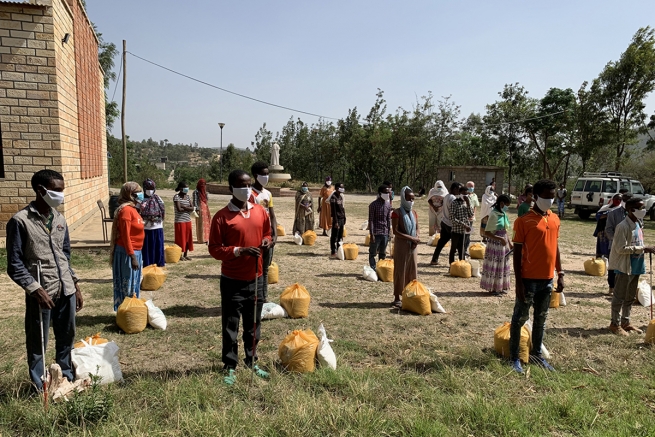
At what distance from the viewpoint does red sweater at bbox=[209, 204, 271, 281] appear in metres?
3.85

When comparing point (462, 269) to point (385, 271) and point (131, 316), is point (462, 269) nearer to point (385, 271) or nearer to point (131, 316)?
point (385, 271)

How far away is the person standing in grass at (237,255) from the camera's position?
387 cm

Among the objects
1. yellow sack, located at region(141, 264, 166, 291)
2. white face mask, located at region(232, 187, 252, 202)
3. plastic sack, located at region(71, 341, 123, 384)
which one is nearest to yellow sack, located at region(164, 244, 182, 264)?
yellow sack, located at region(141, 264, 166, 291)

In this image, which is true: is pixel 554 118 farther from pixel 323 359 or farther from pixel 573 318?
pixel 323 359

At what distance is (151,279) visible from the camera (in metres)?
7.23

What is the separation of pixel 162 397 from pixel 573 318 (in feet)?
18.0

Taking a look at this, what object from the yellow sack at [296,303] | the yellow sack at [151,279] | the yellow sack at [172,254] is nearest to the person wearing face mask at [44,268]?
the yellow sack at [296,303]

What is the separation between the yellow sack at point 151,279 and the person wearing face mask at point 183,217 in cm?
227

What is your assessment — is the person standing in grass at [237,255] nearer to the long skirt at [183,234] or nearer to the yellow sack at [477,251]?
the long skirt at [183,234]

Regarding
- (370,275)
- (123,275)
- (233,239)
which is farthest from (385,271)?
(233,239)

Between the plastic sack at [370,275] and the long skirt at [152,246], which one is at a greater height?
the long skirt at [152,246]

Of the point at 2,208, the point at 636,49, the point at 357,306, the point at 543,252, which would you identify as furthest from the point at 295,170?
the point at 543,252

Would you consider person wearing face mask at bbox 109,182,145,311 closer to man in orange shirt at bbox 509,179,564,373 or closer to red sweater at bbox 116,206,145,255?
red sweater at bbox 116,206,145,255

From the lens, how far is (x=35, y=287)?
10.8 feet
